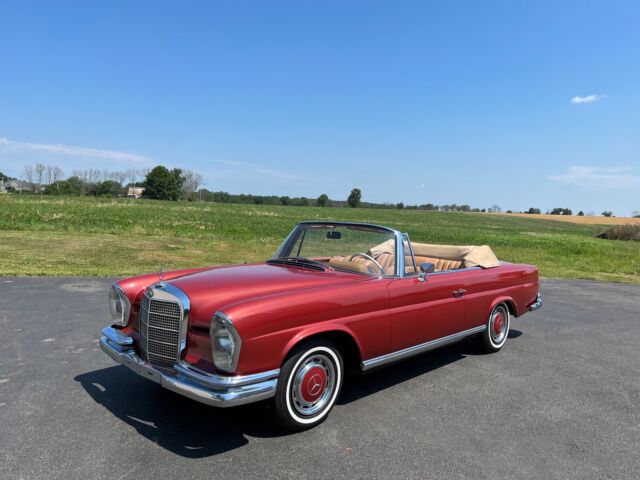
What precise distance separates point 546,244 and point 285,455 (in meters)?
25.8

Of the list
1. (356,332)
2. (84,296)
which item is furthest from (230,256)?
(356,332)

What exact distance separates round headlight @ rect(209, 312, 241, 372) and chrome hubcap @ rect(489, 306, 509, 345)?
133 inches

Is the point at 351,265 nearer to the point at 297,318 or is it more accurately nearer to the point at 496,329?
the point at 297,318

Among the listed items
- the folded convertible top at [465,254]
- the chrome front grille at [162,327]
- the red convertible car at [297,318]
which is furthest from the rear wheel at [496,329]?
the chrome front grille at [162,327]

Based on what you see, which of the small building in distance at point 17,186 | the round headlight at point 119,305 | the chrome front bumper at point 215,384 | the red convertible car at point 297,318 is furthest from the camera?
the small building in distance at point 17,186

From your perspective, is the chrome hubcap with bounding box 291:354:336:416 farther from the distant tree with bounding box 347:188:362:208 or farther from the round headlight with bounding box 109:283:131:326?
the distant tree with bounding box 347:188:362:208

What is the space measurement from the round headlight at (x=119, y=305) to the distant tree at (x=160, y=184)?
112715 millimetres

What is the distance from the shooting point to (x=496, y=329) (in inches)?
205

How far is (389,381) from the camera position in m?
4.22

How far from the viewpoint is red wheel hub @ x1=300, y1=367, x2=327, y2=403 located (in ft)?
10.4

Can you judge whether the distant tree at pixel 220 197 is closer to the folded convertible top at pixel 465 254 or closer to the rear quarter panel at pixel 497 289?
the folded convertible top at pixel 465 254

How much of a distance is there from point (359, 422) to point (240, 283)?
4.57 ft

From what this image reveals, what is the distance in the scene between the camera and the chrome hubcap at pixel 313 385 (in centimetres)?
314

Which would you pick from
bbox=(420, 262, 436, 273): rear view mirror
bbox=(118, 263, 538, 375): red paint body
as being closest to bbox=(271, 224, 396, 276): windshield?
bbox=(118, 263, 538, 375): red paint body
